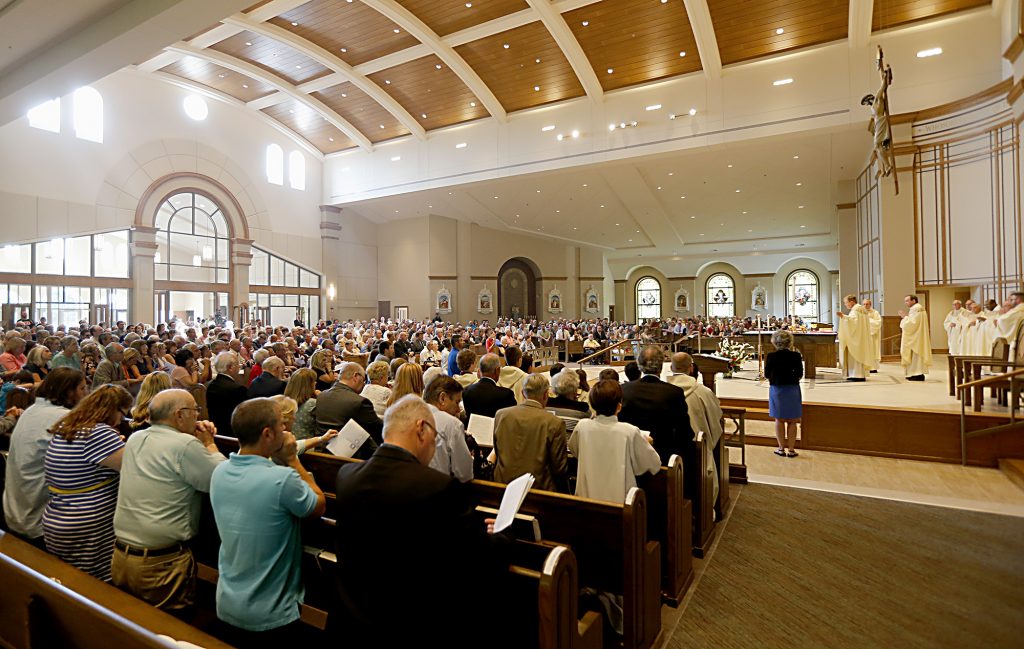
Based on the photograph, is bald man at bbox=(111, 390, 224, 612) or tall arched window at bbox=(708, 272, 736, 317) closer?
bald man at bbox=(111, 390, 224, 612)

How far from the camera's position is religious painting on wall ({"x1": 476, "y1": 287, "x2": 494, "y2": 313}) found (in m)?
24.1

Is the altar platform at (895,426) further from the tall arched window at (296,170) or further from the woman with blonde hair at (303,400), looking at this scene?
the tall arched window at (296,170)

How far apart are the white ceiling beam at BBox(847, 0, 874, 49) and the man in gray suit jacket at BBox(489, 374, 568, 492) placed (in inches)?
522

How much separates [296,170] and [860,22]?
725 inches

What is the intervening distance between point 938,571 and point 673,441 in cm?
175

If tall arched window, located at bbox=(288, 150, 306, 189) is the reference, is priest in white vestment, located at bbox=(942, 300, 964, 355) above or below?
below

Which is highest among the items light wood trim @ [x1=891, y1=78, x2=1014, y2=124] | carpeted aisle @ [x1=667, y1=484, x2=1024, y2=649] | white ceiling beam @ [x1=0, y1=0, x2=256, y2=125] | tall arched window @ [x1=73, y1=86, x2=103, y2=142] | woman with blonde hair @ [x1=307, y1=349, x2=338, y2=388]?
tall arched window @ [x1=73, y1=86, x2=103, y2=142]

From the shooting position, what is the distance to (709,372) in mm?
6500

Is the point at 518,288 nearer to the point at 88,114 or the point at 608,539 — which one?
the point at 88,114

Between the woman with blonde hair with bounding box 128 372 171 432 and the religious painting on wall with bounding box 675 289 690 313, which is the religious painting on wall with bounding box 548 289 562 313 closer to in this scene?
the religious painting on wall with bounding box 675 289 690 313

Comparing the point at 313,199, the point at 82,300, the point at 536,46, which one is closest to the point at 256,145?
the point at 313,199

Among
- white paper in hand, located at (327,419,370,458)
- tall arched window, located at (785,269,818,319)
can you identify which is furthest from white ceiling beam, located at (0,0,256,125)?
tall arched window, located at (785,269,818,319)

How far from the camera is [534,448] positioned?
2.85m

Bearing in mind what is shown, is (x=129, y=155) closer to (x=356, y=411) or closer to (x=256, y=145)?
(x=256, y=145)
